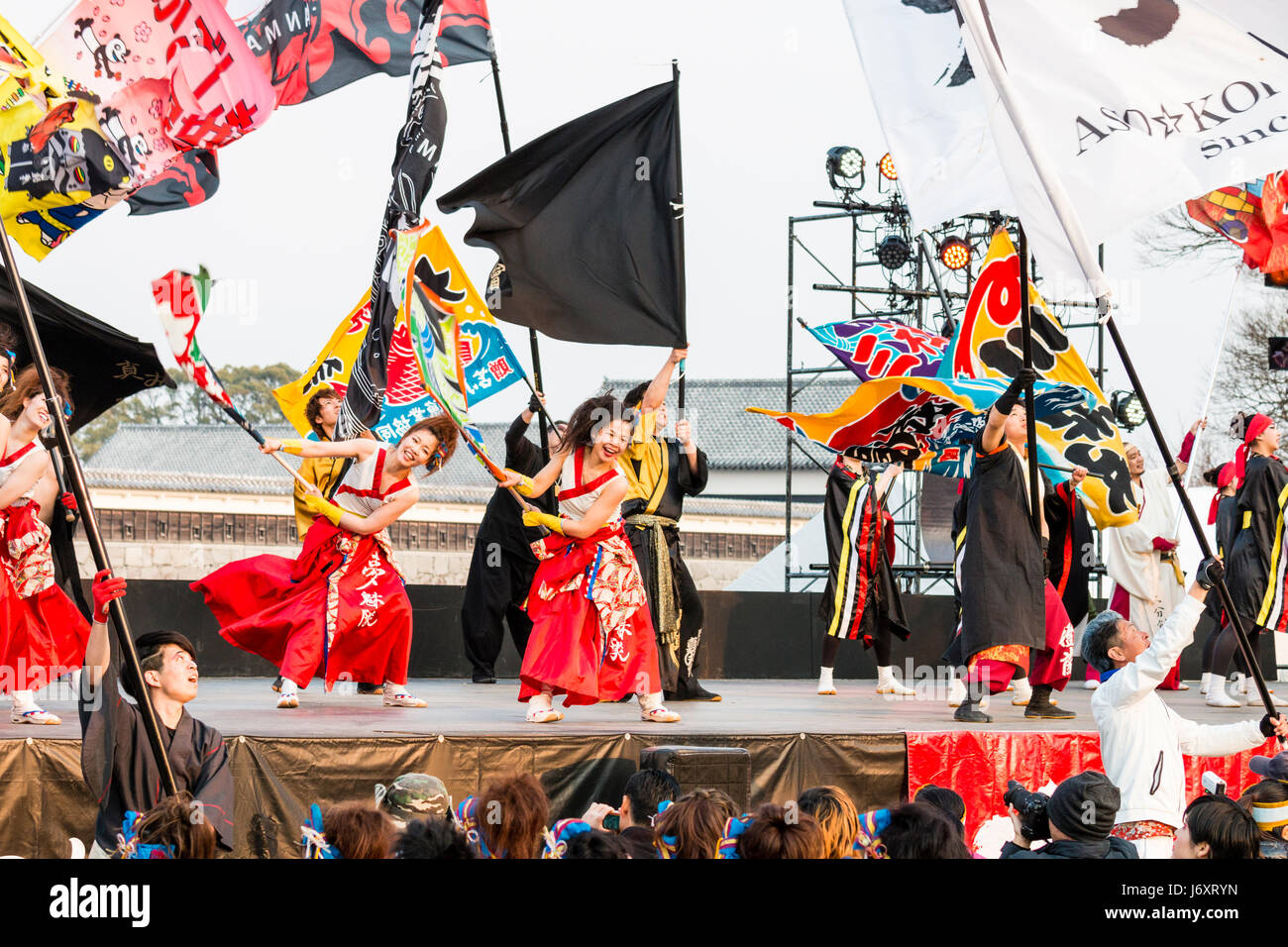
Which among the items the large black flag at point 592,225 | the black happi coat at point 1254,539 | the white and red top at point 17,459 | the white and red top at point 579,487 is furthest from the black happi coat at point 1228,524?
the white and red top at point 17,459

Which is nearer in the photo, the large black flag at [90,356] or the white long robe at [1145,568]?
the large black flag at [90,356]

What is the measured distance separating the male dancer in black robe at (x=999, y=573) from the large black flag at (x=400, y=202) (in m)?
2.87

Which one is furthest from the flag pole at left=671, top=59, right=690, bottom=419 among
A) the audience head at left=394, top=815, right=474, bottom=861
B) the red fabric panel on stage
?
the audience head at left=394, top=815, right=474, bottom=861

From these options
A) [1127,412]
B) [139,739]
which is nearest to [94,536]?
[139,739]

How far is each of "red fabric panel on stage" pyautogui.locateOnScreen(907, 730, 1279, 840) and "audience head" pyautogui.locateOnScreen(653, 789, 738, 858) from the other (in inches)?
108

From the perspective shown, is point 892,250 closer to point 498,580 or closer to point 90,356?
point 498,580

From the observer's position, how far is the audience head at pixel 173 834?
10.1ft

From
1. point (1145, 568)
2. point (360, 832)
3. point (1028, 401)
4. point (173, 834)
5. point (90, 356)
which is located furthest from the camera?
point (1145, 568)

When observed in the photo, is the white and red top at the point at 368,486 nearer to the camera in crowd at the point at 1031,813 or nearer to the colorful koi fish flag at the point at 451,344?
the colorful koi fish flag at the point at 451,344

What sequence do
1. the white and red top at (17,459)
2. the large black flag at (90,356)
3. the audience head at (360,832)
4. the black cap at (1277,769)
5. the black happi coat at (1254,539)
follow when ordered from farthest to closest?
the black happi coat at (1254,539), the large black flag at (90,356), the white and red top at (17,459), the black cap at (1277,769), the audience head at (360,832)

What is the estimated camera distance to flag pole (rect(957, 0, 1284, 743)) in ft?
15.5

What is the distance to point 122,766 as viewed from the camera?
393 centimetres

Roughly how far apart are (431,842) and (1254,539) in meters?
6.69
